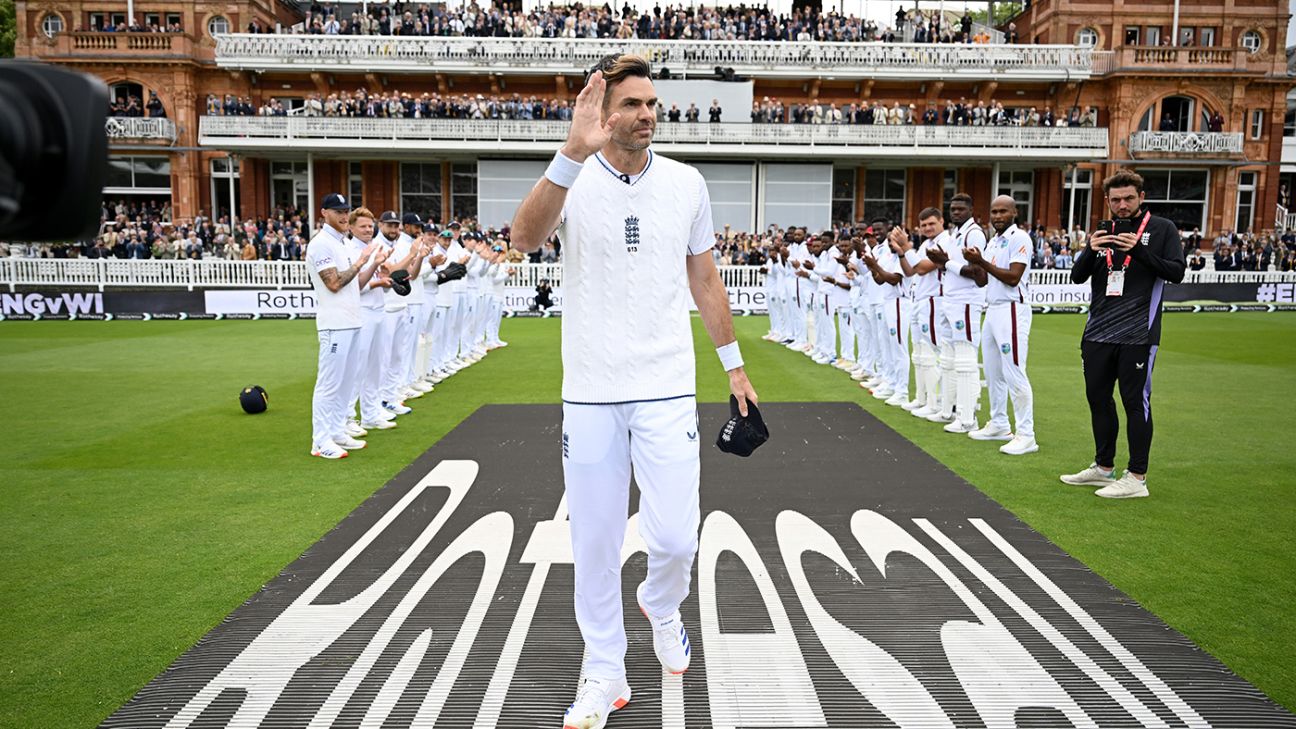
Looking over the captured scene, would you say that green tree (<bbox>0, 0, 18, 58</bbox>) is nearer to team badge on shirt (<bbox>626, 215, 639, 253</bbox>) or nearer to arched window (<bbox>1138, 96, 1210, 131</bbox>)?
team badge on shirt (<bbox>626, 215, 639, 253</bbox>)

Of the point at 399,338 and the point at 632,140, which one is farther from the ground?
the point at 632,140

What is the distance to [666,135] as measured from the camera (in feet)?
119

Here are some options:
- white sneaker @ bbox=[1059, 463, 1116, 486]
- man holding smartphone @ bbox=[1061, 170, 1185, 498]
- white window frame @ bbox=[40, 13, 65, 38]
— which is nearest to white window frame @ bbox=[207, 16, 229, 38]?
white window frame @ bbox=[40, 13, 65, 38]

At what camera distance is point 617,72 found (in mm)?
3625

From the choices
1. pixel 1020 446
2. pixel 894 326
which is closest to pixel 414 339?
pixel 894 326

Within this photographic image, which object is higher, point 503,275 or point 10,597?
point 503,275

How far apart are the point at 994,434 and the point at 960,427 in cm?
56

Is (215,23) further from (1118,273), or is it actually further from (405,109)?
(1118,273)

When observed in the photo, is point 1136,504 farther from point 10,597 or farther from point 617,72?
point 10,597

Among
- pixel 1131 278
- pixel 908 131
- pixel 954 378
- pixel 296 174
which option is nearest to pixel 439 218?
pixel 296 174

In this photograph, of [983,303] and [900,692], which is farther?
[983,303]

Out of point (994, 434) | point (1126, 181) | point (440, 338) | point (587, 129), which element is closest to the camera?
point (587, 129)

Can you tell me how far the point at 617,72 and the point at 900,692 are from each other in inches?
118

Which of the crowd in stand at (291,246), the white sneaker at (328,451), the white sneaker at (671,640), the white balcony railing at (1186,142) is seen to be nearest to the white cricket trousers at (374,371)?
the white sneaker at (328,451)
